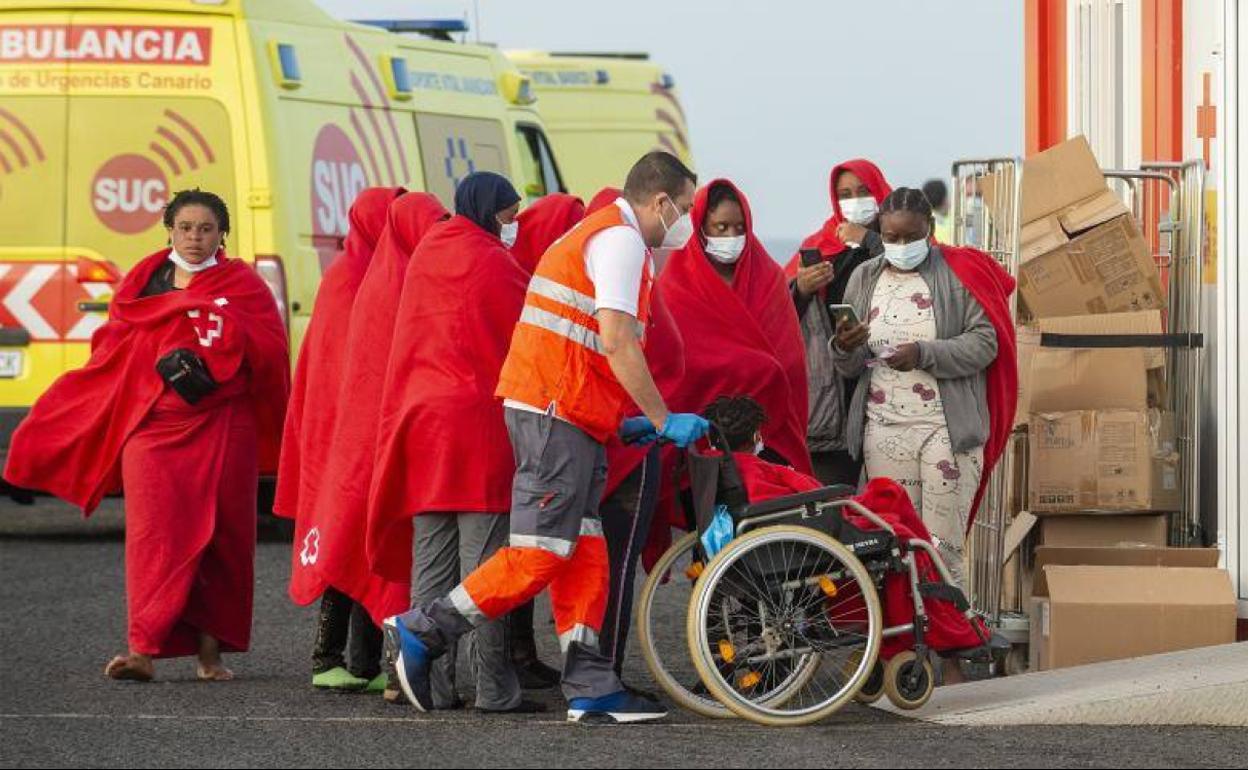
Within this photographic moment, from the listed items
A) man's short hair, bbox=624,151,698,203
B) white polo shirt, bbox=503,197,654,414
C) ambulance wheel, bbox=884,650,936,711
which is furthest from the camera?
man's short hair, bbox=624,151,698,203

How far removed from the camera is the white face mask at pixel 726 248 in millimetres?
10188

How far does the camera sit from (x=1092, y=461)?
36.1 ft

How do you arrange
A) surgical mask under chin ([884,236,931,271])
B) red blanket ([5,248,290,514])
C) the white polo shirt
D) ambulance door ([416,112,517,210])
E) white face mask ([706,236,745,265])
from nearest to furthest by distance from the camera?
1. the white polo shirt
2. white face mask ([706,236,745,265])
3. surgical mask under chin ([884,236,931,271])
4. red blanket ([5,248,290,514])
5. ambulance door ([416,112,517,210])

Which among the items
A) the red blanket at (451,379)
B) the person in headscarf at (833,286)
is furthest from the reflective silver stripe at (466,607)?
the person in headscarf at (833,286)

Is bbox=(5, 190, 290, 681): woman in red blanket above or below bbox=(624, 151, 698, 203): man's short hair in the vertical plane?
below

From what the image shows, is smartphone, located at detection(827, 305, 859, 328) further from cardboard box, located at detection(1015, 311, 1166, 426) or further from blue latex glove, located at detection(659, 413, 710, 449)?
blue latex glove, located at detection(659, 413, 710, 449)

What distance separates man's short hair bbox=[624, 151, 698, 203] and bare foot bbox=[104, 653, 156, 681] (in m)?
2.56

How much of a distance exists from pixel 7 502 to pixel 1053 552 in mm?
10252

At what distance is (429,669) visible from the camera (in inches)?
364

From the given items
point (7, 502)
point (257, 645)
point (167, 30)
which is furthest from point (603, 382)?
point (7, 502)

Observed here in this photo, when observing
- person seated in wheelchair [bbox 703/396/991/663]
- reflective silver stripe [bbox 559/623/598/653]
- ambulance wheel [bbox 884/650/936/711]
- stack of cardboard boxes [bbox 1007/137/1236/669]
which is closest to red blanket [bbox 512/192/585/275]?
person seated in wheelchair [bbox 703/396/991/663]

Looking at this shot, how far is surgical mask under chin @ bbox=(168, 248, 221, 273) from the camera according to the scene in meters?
10.7

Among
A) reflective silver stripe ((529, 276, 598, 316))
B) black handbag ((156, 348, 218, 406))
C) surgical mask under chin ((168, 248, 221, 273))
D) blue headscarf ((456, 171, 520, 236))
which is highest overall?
blue headscarf ((456, 171, 520, 236))

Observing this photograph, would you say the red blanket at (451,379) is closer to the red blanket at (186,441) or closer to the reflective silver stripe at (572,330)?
the reflective silver stripe at (572,330)
